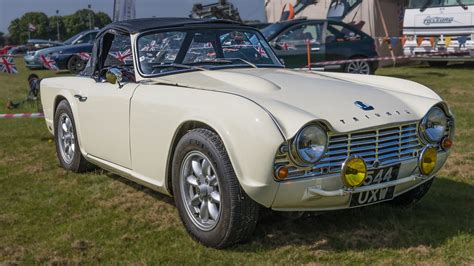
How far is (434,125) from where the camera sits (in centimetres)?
365

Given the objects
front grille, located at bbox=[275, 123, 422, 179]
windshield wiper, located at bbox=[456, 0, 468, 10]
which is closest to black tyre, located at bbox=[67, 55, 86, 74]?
windshield wiper, located at bbox=[456, 0, 468, 10]

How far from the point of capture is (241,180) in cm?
311

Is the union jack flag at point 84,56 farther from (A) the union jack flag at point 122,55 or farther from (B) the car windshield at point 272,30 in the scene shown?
(A) the union jack flag at point 122,55

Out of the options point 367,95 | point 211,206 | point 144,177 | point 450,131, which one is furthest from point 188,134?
point 450,131

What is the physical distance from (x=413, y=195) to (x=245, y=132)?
1692 millimetres

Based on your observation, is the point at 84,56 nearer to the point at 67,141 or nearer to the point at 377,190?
the point at 67,141

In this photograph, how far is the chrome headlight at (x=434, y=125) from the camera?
357 centimetres

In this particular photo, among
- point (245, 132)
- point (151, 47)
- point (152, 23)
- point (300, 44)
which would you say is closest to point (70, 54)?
point (300, 44)

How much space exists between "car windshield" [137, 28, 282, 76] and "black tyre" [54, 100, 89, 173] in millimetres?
1154

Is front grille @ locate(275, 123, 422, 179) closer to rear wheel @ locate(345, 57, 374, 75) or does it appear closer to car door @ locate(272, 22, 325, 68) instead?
car door @ locate(272, 22, 325, 68)

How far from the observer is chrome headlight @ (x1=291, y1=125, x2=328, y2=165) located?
10.00ft

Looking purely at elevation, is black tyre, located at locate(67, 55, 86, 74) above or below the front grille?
below

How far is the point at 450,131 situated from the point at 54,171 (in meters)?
3.72

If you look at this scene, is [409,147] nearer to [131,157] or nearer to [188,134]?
[188,134]
